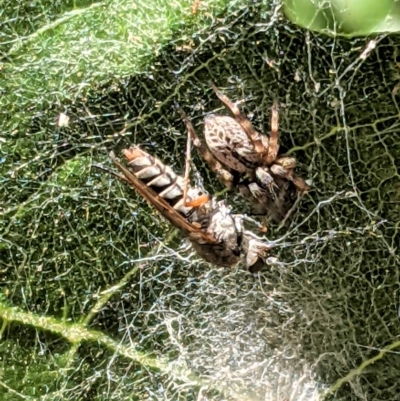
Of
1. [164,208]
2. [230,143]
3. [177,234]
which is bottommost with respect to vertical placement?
[177,234]

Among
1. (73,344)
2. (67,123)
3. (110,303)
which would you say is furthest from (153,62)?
(73,344)

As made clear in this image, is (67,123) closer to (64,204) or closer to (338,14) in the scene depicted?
(64,204)

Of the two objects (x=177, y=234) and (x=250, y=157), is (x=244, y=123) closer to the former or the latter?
(x=250, y=157)

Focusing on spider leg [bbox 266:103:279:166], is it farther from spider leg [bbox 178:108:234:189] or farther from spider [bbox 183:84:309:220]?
spider leg [bbox 178:108:234:189]

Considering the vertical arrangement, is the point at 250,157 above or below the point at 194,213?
above

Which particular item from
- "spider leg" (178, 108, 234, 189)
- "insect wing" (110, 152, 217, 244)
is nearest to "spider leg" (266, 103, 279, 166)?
"spider leg" (178, 108, 234, 189)

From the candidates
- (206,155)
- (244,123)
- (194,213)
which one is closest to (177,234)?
(194,213)

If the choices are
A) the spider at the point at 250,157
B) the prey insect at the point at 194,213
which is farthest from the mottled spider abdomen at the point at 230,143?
the prey insect at the point at 194,213
